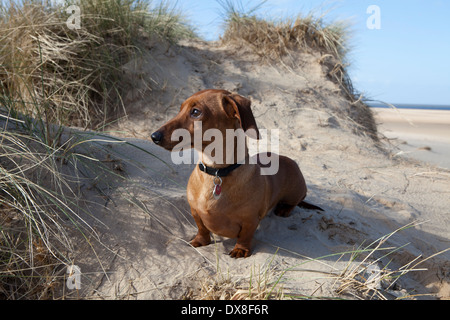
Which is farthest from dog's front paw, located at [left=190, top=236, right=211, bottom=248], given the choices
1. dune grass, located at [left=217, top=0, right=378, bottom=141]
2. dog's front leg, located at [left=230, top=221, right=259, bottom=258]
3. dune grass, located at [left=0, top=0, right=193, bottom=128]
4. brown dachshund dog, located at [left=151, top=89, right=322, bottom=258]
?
dune grass, located at [left=217, top=0, right=378, bottom=141]

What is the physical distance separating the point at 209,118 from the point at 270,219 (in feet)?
4.29

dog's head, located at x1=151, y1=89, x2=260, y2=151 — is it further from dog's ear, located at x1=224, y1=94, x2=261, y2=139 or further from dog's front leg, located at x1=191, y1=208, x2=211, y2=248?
dog's front leg, located at x1=191, y1=208, x2=211, y2=248

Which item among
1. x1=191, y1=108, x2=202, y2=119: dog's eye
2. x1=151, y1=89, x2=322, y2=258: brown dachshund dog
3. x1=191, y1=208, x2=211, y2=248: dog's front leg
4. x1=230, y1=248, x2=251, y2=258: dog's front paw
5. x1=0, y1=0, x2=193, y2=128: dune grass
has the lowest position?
x1=230, y1=248, x2=251, y2=258: dog's front paw

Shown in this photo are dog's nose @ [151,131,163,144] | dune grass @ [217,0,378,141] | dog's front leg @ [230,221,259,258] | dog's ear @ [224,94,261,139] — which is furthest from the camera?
dune grass @ [217,0,378,141]

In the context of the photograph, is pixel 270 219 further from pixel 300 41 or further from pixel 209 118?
pixel 300 41

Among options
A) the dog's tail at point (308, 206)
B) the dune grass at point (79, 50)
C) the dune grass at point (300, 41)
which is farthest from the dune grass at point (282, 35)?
the dog's tail at point (308, 206)

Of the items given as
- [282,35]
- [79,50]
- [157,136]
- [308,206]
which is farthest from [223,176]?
[282,35]

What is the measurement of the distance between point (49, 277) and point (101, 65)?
3662 mm

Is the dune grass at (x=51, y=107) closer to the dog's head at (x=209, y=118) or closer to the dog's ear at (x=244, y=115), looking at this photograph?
the dog's head at (x=209, y=118)

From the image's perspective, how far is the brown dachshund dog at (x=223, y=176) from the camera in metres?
2.29

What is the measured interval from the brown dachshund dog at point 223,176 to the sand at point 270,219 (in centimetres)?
21

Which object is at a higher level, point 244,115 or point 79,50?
point 79,50

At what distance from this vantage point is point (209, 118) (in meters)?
2.30

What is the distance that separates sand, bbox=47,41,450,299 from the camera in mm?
2340
